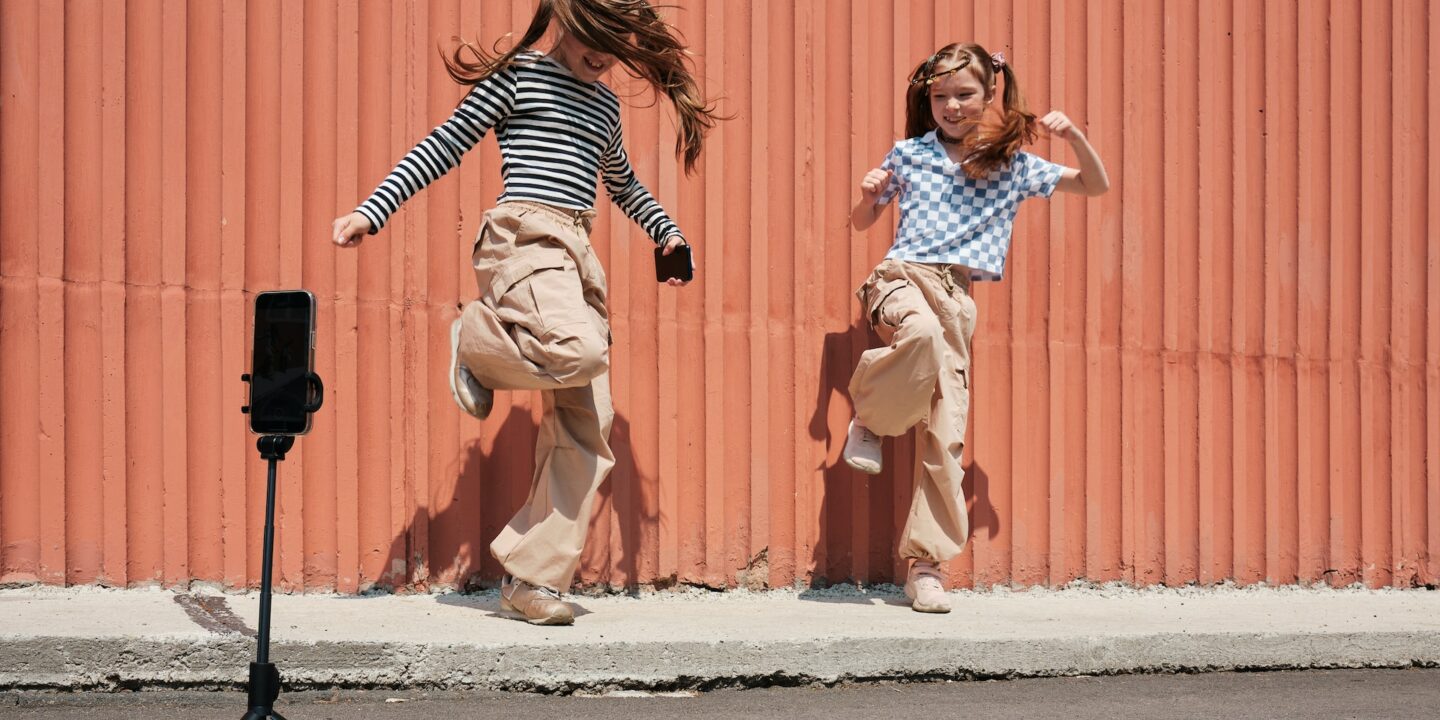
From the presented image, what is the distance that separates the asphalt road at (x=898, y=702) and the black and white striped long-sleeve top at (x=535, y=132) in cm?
136

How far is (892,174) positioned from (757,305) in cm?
60

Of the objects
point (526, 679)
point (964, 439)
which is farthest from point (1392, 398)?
point (526, 679)

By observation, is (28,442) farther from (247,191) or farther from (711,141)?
(711,141)

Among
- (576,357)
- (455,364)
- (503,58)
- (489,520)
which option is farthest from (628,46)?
(489,520)

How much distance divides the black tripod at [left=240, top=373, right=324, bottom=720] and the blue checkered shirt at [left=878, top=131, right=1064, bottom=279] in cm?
243

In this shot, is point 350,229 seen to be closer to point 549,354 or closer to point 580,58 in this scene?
point 549,354

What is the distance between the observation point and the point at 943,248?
4.90 metres

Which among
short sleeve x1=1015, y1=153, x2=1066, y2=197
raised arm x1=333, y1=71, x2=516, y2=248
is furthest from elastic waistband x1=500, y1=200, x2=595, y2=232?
short sleeve x1=1015, y1=153, x2=1066, y2=197

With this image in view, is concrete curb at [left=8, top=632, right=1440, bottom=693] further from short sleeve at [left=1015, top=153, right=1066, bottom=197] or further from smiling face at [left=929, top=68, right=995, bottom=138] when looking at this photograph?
smiling face at [left=929, top=68, right=995, bottom=138]

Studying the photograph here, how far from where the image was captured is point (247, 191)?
15.1 ft

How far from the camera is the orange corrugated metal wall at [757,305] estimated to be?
446 centimetres

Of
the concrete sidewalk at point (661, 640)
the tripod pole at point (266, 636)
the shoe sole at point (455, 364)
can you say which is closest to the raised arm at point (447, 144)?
the shoe sole at point (455, 364)

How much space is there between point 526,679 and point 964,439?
1912mm

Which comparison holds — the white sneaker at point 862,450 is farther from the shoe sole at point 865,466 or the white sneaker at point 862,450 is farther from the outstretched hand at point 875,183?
the outstretched hand at point 875,183
